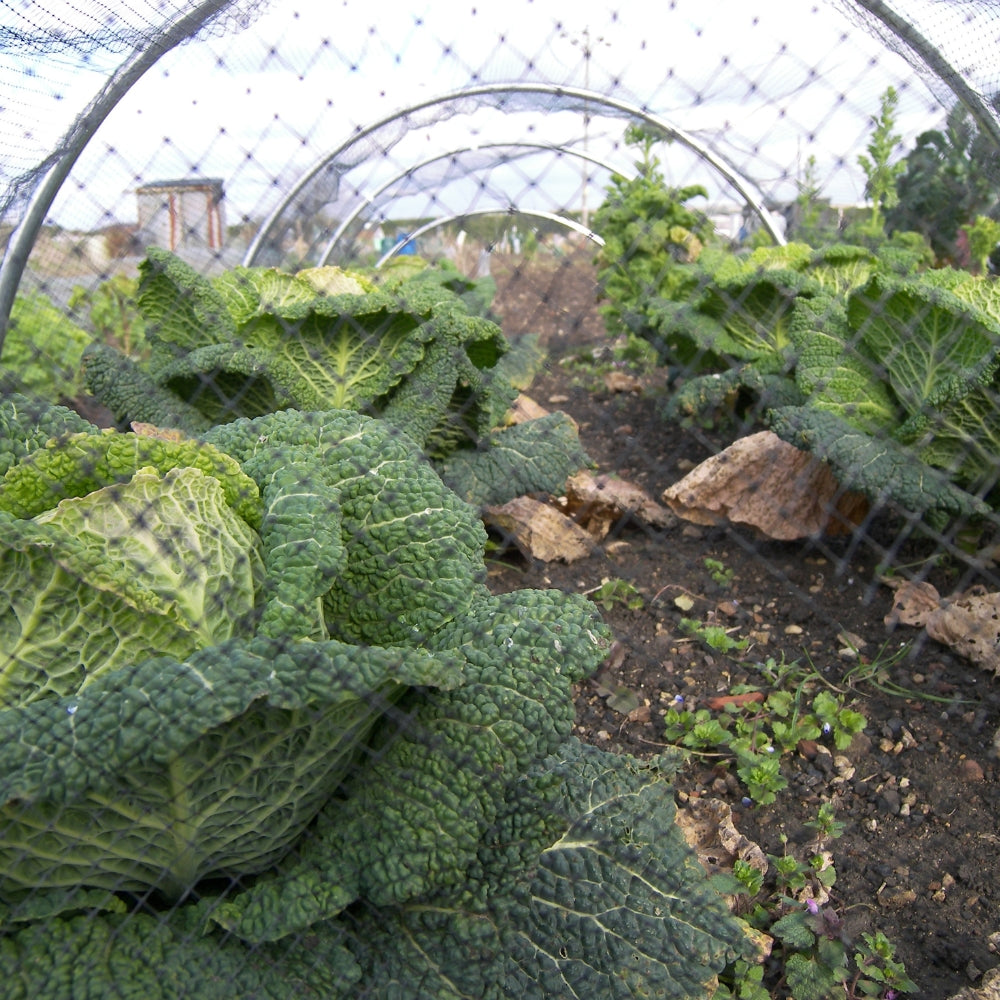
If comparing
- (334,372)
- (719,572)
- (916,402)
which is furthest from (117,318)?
(916,402)

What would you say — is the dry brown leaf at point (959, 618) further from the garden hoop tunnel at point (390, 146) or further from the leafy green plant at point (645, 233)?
the leafy green plant at point (645, 233)

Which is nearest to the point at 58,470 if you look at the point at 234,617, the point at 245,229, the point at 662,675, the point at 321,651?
the point at 234,617

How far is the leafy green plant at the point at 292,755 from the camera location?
150cm

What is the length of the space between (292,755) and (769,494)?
2826 mm

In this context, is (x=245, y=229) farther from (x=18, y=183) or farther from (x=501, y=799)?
(x=501, y=799)

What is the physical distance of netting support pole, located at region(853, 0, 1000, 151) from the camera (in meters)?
2.45

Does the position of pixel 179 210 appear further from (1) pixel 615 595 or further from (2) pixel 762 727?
(2) pixel 762 727

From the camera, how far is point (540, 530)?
3.95 metres

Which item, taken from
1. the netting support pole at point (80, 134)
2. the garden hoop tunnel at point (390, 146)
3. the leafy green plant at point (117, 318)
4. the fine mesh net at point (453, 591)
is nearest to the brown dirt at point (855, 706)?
the fine mesh net at point (453, 591)

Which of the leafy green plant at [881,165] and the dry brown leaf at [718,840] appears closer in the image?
the dry brown leaf at [718,840]

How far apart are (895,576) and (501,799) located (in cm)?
252

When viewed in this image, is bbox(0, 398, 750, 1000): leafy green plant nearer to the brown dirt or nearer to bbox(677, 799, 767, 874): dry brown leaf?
bbox(677, 799, 767, 874): dry brown leaf

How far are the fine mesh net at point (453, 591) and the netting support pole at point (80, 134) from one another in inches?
0.6

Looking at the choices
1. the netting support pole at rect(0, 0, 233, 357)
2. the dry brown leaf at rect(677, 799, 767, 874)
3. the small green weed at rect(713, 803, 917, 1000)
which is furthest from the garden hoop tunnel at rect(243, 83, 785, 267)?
the small green weed at rect(713, 803, 917, 1000)
